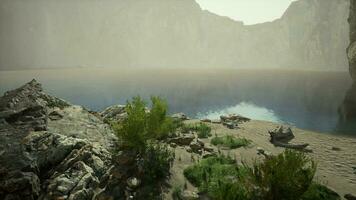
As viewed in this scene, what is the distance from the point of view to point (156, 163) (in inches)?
519

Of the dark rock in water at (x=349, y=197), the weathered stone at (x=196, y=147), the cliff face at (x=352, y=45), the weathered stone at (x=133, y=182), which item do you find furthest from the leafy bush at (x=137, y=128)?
the cliff face at (x=352, y=45)

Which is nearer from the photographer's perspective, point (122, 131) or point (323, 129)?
point (122, 131)

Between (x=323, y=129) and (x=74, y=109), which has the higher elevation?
(x=74, y=109)

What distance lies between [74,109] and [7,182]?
34.6 feet

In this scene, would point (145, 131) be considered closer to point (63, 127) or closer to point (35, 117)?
point (63, 127)

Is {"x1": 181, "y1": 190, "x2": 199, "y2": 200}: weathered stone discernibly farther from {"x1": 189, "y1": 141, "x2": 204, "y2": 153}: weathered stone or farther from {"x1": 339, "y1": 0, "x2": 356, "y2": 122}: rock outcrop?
{"x1": 339, "y1": 0, "x2": 356, "y2": 122}: rock outcrop

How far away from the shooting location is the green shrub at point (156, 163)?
12.6 meters

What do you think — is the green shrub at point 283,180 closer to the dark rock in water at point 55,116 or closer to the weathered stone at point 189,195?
the weathered stone at point 189,195

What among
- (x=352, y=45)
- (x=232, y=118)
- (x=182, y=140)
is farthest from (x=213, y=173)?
(x=352, y=45)

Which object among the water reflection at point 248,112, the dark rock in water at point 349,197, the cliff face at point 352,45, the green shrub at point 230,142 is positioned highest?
the cliff face at point 352,45

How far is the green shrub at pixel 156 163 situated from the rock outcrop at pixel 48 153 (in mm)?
1970

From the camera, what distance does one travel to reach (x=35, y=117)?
17.8 meters

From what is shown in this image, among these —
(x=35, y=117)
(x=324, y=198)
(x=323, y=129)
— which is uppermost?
(x=35, y=117)

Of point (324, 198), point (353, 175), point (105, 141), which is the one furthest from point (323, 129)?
point (105, 141)
